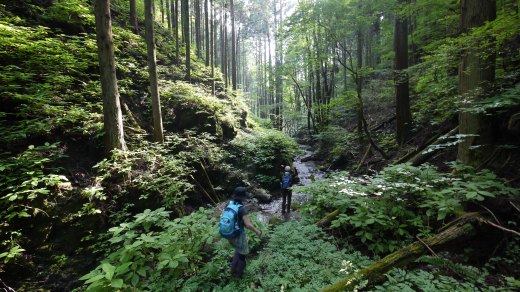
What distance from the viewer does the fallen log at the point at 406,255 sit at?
11.0ft

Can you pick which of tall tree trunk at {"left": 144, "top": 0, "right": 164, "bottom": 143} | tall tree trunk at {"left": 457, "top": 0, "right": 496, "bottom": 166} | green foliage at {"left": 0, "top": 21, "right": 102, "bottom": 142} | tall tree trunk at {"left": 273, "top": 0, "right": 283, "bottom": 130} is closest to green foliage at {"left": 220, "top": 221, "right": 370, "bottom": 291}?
tall tree trunk at {"left": 457, "top": 0, "right": 496, "bottom": 166}

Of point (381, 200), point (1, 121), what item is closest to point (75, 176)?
point (1, 121)

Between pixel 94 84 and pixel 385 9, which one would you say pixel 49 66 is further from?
pixel 385 9

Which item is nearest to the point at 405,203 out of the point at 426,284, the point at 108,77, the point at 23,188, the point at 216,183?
the point at 426,284

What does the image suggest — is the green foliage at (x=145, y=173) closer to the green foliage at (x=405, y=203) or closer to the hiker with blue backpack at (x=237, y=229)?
the hiker with blue backpack at (x=237, y=229)

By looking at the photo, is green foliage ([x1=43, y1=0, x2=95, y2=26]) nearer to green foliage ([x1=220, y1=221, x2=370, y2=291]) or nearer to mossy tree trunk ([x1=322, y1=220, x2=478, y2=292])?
green foliage ([x1=220, y1=221, x2=370, y2=291])

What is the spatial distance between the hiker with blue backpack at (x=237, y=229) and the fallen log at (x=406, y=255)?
1.49 metres

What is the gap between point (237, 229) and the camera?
417 centimetres

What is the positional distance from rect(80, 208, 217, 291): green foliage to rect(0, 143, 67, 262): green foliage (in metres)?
2.15

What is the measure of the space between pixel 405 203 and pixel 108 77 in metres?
8.20

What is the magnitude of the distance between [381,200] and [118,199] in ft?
21.8

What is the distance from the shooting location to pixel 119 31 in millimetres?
11578

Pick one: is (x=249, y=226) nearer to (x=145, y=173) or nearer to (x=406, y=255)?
(x=406, y=255)

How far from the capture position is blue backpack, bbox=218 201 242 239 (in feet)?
13.3
